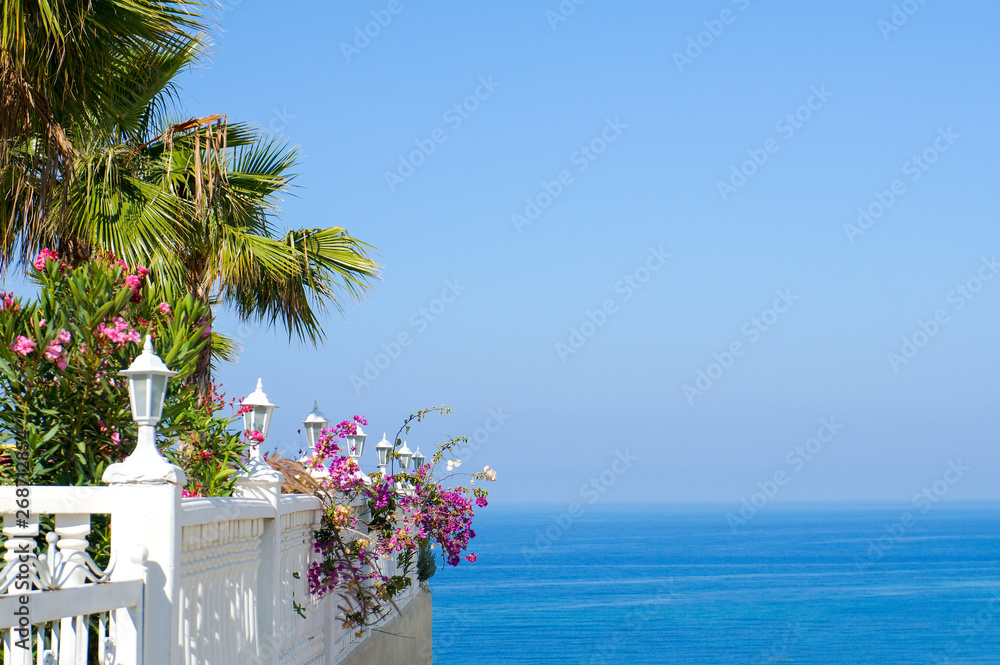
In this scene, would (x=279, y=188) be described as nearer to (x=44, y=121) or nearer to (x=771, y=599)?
(x=44, y=121)

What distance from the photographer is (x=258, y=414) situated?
6777 mm

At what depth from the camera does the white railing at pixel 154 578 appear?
3.16m

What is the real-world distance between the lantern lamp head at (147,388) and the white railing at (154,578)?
0.43 metres

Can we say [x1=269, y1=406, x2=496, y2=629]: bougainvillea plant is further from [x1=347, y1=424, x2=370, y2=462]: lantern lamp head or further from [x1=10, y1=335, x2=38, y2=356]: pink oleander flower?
[x1=10, y1=335, x2=38, y2=356]: pink oleander flower

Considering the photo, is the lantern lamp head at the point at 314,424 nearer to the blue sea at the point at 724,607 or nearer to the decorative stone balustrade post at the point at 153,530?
the decorative stone balustrade post at the point at 153,530

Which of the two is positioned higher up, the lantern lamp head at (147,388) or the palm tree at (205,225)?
the palm tree at (205,225)

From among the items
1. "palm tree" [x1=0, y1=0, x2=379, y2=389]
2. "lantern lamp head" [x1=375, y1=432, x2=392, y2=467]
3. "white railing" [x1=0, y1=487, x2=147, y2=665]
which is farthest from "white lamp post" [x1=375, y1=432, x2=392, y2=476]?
"white railing" [x1=0, y1=487, x2=147, y2=665]

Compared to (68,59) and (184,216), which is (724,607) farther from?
(68,59)

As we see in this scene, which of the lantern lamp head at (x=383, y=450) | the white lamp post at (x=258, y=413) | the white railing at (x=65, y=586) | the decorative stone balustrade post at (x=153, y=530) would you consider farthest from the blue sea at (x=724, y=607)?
the white railing at (x=65, y=586)

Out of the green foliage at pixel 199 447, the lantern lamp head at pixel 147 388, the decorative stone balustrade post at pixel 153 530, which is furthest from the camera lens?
the green foliage at pixel 199 447

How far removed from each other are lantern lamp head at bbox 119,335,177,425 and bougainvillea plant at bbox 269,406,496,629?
11.6 feet

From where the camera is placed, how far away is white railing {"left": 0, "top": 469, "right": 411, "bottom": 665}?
316 centimetres

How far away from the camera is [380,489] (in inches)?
363

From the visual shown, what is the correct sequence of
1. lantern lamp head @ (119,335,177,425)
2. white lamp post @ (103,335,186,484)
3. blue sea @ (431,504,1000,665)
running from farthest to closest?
blue sea @ (431,504,1000,665), lantern lamp head @ (119,335,177,425), white lamp post @ (103,335,186,484)
